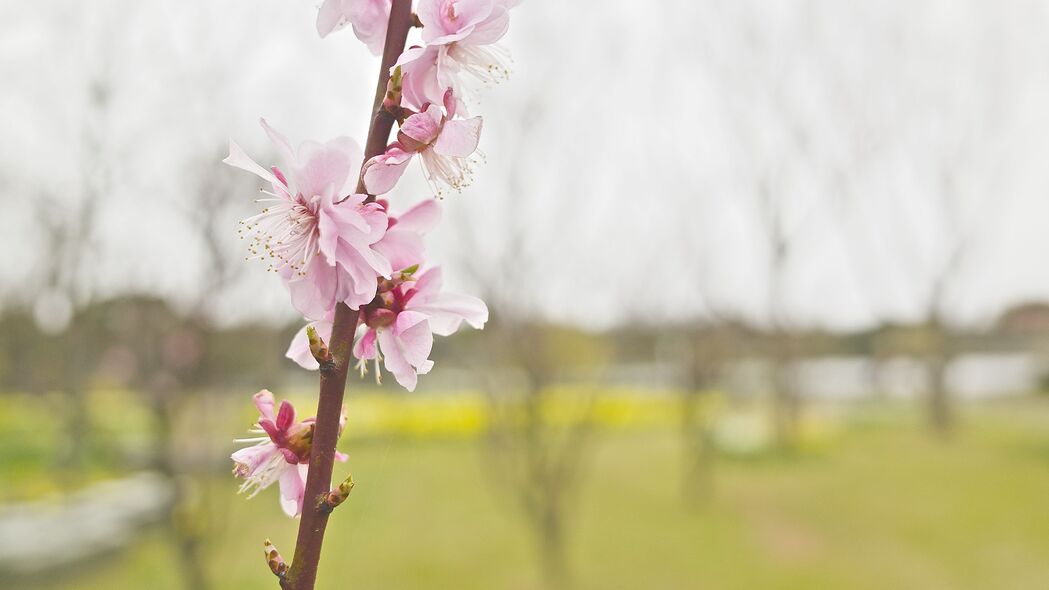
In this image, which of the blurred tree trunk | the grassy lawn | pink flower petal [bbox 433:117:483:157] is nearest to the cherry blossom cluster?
pink flower petal [bbox 433:117:483:157]

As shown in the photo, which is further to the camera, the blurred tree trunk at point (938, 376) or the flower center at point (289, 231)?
the blurred tree trunk at point (938, 376)

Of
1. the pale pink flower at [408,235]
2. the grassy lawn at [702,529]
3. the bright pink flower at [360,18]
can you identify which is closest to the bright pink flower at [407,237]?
the pale pink flower at [408,235]

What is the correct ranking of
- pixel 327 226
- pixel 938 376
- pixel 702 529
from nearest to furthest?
1. pixel 327 226
2. pixel 702 529
3. pixel 938 376

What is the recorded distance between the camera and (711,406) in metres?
7.48

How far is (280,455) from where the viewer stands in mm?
442

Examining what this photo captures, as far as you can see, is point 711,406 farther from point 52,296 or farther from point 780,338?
point 52,296

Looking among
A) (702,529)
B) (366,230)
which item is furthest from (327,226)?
(702,529)

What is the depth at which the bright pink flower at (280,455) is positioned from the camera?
1.43 ft

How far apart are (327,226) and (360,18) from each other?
0.14m

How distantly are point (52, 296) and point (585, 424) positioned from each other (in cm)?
460

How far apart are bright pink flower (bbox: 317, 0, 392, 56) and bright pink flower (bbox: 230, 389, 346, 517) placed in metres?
0.22

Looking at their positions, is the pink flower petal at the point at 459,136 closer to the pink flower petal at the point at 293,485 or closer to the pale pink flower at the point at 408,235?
the pale pink flower at the point at 408,235

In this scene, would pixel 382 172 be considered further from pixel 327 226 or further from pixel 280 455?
pixel 280 455

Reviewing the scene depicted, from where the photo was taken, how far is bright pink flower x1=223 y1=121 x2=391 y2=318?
15.2 inches
